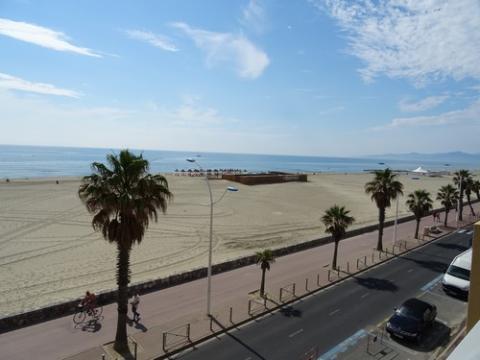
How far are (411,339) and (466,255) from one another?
9.55 m

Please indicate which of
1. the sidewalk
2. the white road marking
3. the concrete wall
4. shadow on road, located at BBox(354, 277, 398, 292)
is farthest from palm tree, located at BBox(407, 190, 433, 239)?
the white road marking

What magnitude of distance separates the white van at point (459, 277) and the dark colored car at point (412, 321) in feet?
14.0

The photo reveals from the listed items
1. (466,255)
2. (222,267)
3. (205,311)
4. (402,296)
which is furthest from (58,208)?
(466,255)

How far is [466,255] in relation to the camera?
21.7 metres

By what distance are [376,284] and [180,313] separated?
12.5 metres

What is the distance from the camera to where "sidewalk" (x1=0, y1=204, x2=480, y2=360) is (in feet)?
46.3

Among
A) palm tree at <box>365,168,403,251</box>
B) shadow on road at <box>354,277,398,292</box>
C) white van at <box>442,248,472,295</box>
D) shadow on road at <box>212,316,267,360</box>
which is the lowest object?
shadow on road at <box>212,316,267,360</box>

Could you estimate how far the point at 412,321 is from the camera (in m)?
15.5

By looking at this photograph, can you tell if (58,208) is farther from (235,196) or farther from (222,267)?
(222,267)

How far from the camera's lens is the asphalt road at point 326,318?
14.6m

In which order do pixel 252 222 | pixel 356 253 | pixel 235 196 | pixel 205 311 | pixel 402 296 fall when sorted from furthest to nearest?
1. pixel 235 196
2. pixel 252 222
3. pixel 356 253
4. pixel 402 296
5. pixel 205 311

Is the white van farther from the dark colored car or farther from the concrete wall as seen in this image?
the concrete wall

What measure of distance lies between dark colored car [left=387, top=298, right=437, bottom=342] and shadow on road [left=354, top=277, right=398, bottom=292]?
4851mm

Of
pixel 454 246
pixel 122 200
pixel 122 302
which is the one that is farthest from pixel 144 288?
pixel 454 246
